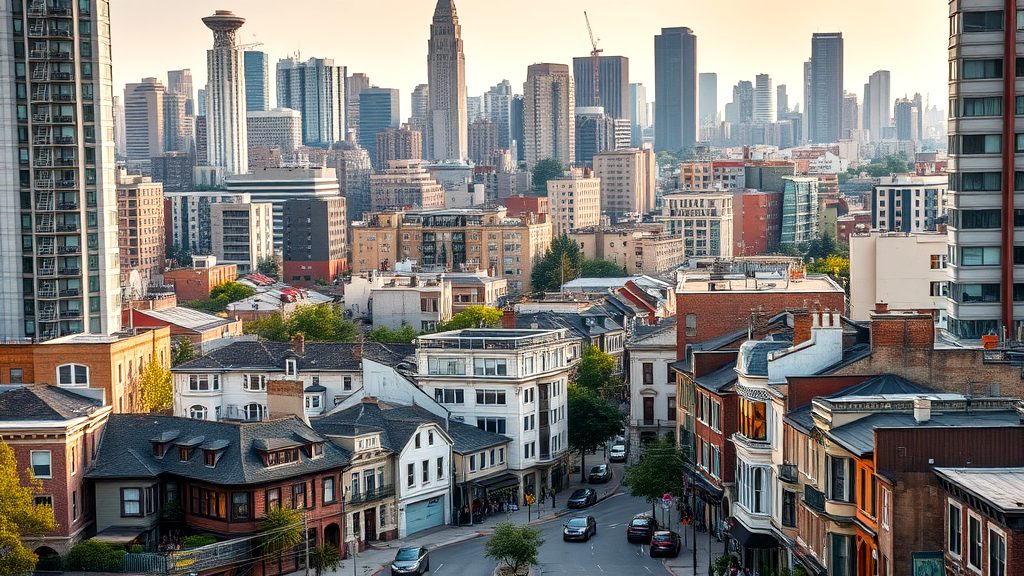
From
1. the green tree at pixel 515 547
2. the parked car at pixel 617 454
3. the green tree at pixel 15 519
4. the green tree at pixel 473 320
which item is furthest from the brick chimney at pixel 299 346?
the green tree at pixel 15 519

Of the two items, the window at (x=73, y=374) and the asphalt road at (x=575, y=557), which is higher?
the window at (x=73, y=374)

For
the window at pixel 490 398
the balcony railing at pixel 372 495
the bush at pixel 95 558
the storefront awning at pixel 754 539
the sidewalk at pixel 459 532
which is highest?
the window at pixel 490 398

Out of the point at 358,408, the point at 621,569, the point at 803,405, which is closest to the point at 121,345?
the point at 358,408

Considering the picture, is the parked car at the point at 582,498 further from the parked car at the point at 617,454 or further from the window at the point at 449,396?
the parked car at the point at 617,454

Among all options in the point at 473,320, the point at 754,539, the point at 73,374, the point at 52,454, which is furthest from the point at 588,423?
the point at 473,320

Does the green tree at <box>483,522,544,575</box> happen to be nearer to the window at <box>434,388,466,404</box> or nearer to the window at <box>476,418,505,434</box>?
the window at <box>476,418,505,434</box>

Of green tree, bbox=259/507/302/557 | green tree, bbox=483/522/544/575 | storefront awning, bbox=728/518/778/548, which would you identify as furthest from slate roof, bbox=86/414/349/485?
storefront awning, bbox=728/518/778/548
